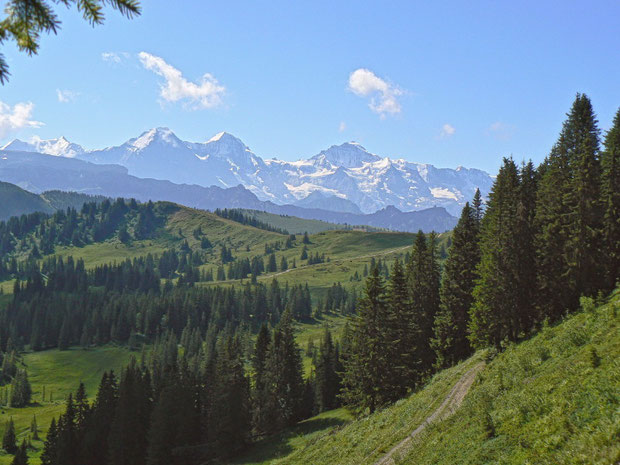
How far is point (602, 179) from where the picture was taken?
48.3 metres

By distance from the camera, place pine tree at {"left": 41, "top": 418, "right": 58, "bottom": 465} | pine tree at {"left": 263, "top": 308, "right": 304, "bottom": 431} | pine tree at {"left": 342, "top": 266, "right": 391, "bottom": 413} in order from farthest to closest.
Answer: pine tree at {"left": 41, "top": 418, "right": 58, "bottom": 465} < pine tree at {"left": 263, "top": 308, "right": 304, "bottom": 431} < pine tree at {"left": 342, "top": 266, "right": 391, "bottom": 413}

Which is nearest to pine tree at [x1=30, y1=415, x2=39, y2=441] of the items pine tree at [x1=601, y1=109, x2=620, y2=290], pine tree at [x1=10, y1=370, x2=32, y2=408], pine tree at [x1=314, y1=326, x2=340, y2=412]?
pine tree at [x1=10, y1=370, x2=32, y2=408]

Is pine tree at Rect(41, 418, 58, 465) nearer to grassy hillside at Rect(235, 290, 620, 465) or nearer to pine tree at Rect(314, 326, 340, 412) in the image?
pine tree at Rect(314, 326, 340, 412)

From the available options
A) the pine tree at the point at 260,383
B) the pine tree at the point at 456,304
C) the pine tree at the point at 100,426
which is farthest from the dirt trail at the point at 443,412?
the pine tree at the point at 100,426


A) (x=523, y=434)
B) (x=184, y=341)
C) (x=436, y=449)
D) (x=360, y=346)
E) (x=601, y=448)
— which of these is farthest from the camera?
(x=184, y=341)

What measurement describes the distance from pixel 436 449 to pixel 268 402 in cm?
5071

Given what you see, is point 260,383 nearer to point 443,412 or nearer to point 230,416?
point 230,416

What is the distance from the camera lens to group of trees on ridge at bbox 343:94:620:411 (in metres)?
44.8

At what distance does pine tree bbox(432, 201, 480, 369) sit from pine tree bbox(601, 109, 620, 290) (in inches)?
549

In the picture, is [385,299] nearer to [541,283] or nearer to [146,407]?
[541,283]

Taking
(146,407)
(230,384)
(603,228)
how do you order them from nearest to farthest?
(603,228), (230,384), (146,407)

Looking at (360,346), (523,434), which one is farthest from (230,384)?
(523,434)

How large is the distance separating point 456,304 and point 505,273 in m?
12.1

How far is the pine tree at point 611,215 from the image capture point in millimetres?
44188
